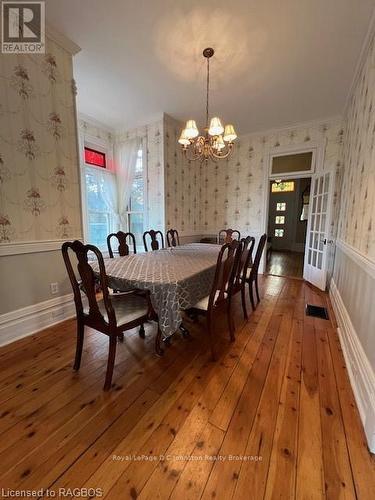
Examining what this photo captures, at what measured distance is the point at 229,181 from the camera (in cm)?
477

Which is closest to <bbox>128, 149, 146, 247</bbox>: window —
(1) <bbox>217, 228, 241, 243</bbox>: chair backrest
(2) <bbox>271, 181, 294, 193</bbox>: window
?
(1) <bbox>217, 228, 241, 243</bbox>: chair backrest

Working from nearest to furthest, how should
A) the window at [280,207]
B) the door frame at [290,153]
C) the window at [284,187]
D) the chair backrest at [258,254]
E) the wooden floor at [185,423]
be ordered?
1. the wooden floor at [185,423]
2. the chair backrest at [258,254]
3. the door frame at [290,153]
4. the window at [284,187]
5. the window at [280,207]

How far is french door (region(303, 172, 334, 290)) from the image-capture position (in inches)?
133

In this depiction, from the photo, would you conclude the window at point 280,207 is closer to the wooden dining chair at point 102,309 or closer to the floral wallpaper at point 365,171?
the floral wallpaper at point 365,171

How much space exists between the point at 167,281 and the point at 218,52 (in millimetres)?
2545

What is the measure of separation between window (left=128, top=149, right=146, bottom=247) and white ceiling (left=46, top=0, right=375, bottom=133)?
98cm

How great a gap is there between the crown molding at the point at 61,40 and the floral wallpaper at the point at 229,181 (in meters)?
1.77

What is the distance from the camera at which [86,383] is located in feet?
4.98

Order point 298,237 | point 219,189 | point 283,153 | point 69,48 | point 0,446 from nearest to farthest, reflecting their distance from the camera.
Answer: point 0,446, point 69,48, point 283,153, point 219,189, point 298,237

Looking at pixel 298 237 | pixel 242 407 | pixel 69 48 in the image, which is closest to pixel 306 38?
pixel 69 48

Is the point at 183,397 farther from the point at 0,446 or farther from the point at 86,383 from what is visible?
the point at 0,446

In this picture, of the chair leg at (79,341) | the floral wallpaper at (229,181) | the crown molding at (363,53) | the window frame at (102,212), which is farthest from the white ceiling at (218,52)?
the chair leg at (79,341)

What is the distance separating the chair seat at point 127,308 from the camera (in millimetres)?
1528

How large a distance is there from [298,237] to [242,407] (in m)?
8.05
